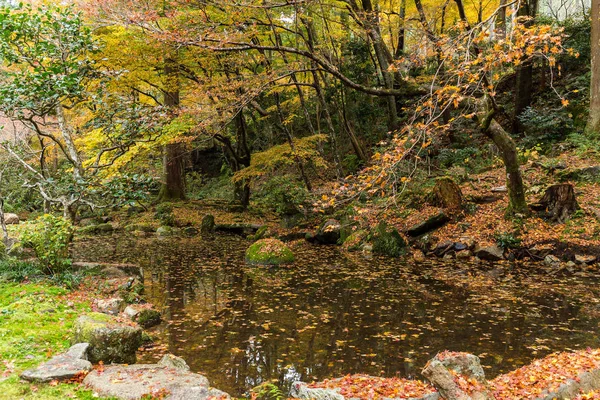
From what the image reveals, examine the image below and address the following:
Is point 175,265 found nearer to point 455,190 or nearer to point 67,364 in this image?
point 67,364

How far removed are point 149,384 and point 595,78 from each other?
15.4 meters

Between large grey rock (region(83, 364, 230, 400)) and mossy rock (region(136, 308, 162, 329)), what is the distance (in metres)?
2.14

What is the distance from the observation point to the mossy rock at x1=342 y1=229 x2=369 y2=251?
42.1 feet

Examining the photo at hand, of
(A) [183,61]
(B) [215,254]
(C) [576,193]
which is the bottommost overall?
(B) [215,254]

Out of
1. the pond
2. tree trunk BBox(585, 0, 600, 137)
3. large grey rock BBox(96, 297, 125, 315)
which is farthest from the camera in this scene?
tree trunk BBox(585, 0, 600, 137)

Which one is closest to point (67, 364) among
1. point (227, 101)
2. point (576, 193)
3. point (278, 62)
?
point (227, 101)

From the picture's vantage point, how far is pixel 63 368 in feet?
13.5

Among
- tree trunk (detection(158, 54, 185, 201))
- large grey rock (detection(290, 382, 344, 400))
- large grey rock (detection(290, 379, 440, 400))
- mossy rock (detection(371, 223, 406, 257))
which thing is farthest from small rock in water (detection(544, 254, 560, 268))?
tree trunk (detection(158, 54, 185, 201))

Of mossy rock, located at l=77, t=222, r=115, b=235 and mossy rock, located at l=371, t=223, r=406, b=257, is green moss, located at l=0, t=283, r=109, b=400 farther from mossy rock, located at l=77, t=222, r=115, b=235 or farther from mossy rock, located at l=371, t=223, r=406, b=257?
mossy rock, located at l=77, t=222, r=115, b=235

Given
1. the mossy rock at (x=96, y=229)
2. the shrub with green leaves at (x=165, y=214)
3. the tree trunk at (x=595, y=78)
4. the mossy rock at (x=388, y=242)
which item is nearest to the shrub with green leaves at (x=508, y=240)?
the mossy rock at (x=388, y=242)

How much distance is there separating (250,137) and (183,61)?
11.6m

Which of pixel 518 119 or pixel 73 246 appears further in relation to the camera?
pixel 518 119

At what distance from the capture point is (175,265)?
37.3 feet

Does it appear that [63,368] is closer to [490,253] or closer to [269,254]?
[269,254]
